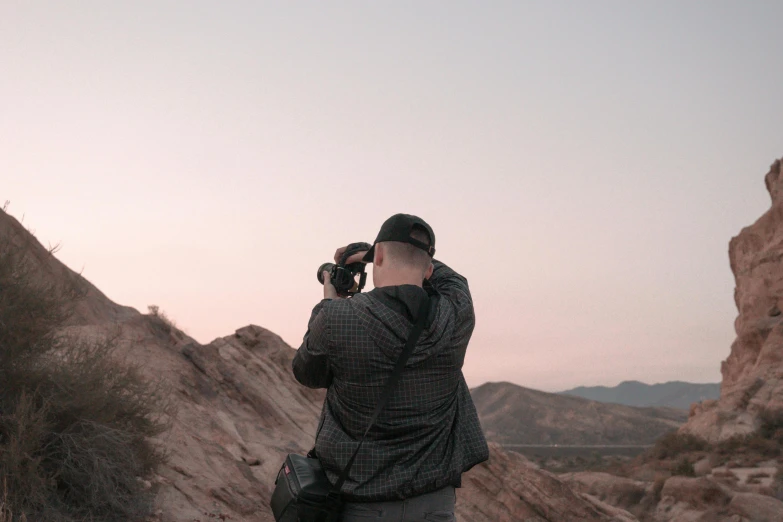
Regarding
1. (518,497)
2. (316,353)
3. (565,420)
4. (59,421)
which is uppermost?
(565,420)

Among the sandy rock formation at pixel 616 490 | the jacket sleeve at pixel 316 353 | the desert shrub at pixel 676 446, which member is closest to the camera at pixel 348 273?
the jacket sleeve at pixel 316 353

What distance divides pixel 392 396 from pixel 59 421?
3986 millimetres

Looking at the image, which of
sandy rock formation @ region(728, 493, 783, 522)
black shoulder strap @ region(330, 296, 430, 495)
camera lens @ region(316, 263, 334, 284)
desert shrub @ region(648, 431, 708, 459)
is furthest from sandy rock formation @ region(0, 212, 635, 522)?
desert shrub @ region(648, 431, 708, 459)

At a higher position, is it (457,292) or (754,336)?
(754,336)

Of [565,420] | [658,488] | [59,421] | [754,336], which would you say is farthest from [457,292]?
[565,420]

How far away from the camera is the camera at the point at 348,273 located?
283cm

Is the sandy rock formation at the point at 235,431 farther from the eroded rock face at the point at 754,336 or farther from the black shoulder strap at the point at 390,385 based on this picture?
the eroded rock face at the point at 754,336

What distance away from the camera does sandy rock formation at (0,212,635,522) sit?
267 inches

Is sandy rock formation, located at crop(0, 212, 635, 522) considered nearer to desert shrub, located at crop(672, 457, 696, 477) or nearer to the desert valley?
the desert valley

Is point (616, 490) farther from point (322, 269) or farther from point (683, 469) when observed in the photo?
point (322, 269)

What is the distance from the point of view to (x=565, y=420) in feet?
252

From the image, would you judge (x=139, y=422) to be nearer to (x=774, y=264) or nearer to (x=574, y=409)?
(x=774, y=264)

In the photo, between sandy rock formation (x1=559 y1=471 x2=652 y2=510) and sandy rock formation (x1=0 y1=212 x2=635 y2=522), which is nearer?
sandy rock formation (x1=0 y1=212 x2=635 y2=522)

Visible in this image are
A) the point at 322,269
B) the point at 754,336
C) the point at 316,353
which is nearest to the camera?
the point at 316,353
